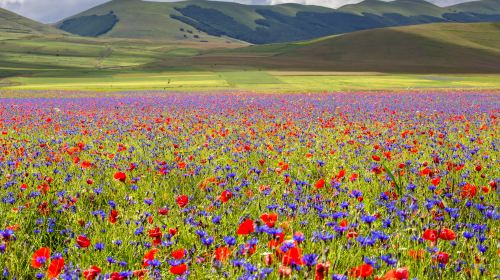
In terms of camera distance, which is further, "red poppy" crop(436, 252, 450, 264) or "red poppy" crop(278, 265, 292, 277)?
"red poppy" crop(436, 252, 450, 264)

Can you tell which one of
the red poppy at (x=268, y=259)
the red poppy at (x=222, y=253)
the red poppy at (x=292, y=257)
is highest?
the red poppy at (x=292, y=257)

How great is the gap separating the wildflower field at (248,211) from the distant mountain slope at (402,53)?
92503 mm

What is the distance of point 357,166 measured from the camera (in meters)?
7.32

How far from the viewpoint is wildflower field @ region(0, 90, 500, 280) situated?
3.27 m

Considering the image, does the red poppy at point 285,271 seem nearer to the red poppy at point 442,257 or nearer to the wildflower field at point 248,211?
the wildflower field at point 248,211

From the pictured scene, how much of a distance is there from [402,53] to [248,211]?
437 ft

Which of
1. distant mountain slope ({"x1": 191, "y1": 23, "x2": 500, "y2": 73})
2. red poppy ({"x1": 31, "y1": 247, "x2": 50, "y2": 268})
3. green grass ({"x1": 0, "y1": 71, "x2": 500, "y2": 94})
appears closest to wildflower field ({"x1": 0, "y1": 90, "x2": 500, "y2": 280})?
red poppy ({"x1": 31, "y1": 247, "x2": 50, "y2": 268})

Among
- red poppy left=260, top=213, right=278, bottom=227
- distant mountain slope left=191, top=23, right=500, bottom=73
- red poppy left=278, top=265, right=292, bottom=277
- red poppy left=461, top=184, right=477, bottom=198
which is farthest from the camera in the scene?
distant mountain slope left=191, top=23, right=500, bottom=73

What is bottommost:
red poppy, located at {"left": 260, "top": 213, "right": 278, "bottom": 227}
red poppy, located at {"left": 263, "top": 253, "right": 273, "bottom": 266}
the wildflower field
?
the wildflower field

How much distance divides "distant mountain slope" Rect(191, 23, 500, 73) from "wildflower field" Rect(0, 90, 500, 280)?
92503 mm

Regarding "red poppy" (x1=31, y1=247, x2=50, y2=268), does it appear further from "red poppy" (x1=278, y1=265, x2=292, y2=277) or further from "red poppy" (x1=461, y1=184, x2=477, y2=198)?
"red poppy" (x1=461, y1=184, x2=477, y2=198)

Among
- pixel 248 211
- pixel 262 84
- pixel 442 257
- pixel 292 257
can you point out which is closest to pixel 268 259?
pixel 292 257

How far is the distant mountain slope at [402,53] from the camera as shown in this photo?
106688 millimetres

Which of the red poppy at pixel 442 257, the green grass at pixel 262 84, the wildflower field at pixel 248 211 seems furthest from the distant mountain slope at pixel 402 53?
the red poppy at pixel 442 257
